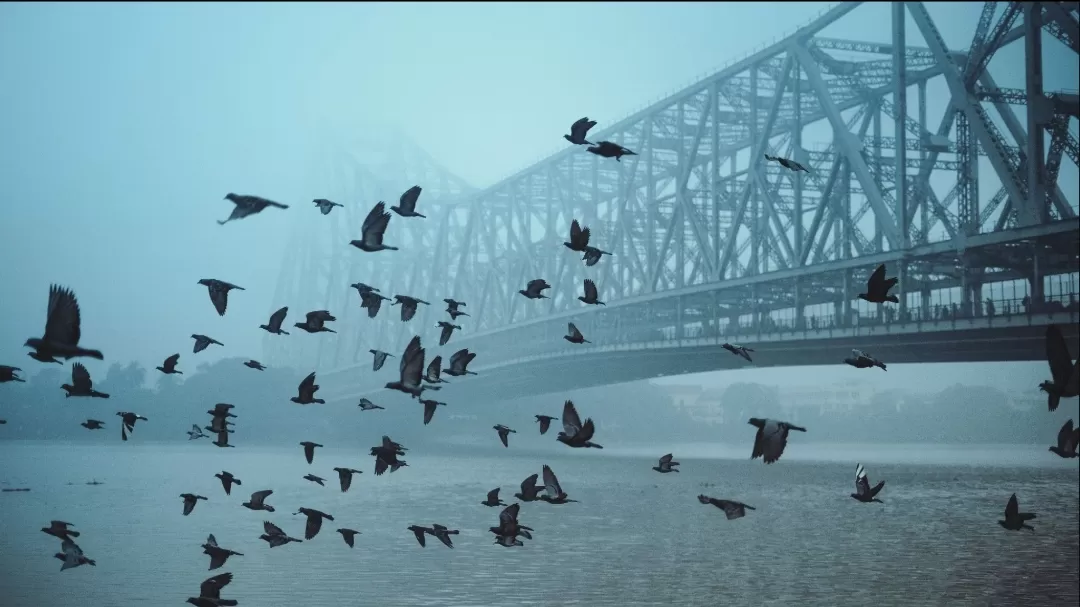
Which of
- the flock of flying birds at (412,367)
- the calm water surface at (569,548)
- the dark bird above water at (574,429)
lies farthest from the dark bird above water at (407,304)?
the calm water surface at (569,548)

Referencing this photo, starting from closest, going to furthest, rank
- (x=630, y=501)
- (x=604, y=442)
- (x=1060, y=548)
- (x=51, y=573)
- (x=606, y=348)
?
(x=51, y=573)
(x=1060, y=548)
(x=630, y=501)
(x=606, y=348)
(x=604, y=442)

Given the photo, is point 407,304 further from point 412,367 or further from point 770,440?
point 770,440

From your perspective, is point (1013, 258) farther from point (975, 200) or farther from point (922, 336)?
point (975, 200)

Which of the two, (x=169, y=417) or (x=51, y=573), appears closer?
(x=51, y=573)

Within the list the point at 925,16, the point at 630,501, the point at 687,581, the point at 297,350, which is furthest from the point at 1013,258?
the point at 297,350

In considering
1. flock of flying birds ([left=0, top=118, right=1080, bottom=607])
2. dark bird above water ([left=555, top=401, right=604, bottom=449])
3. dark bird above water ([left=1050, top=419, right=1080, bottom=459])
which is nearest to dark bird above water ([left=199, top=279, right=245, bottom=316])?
flock of flying birds ([left=0, top=118, right=1080, bottom=607])

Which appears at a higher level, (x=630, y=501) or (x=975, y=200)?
(x=975, y=200)

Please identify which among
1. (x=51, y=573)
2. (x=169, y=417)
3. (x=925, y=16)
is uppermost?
(x=925, y=16)
